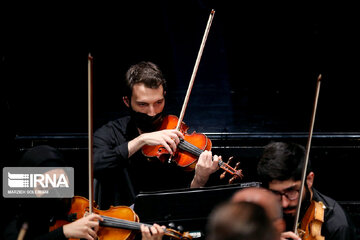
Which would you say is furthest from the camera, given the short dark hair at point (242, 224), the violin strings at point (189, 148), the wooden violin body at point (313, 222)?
the violin strings at point (189, 148)

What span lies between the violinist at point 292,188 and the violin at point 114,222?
1.73ft

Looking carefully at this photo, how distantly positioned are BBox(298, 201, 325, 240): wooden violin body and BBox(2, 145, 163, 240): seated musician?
2.38ft

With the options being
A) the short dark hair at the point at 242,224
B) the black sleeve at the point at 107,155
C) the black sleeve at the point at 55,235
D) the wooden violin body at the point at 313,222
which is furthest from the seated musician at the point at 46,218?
the short dark hair at the point at 242,224

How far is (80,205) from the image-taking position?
6.97 ft

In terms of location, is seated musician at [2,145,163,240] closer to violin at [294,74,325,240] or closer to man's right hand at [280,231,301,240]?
man's right hand at [280,231,301,240]

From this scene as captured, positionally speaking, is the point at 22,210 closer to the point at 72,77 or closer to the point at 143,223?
the point at 143,223

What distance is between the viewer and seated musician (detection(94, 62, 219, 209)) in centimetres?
228

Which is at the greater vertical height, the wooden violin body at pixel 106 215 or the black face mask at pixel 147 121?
the black face mask at pixel 147 121

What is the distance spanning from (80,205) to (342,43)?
2318 millimetres

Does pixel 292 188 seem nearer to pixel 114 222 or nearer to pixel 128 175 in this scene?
pixel 114 222

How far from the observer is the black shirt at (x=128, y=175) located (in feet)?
7.98

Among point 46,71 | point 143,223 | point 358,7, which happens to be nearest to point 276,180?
point 143,223

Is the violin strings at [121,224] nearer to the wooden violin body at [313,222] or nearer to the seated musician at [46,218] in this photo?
the seated musician at [46,218]

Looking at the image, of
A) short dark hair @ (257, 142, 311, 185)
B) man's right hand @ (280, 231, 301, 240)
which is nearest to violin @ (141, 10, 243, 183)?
short dark hair @ (257, 142, 311, 185)
